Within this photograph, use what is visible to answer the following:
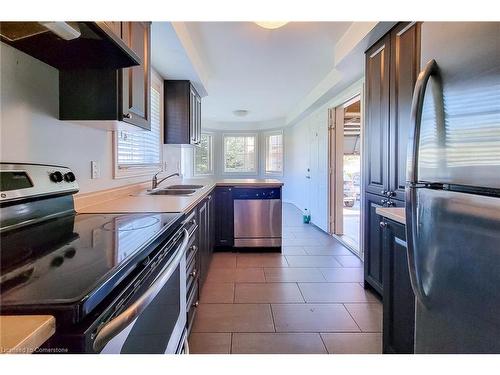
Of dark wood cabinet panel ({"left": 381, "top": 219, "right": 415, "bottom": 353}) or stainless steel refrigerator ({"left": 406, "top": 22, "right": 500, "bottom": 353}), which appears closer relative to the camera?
stainless steel refrigerator ({"left": 406, "top": 22, "right": 500, "bottom": 353})

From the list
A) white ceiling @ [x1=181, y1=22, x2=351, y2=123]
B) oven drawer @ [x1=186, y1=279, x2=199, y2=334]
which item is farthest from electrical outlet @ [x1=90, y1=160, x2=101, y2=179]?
white ceiling @ [x1=181, y1=22, x2=351, y2=123]

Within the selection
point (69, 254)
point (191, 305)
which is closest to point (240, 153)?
point (191, 305)

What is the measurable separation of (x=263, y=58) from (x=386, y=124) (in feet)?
6.30

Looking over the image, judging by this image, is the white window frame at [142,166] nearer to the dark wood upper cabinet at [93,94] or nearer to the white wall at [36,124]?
the white wall at [36,124]

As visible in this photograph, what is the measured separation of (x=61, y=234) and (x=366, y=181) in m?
2.43

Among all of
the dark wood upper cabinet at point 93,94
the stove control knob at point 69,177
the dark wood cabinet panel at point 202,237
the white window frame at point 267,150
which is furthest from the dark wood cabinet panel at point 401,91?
the white window frame at point 267,150

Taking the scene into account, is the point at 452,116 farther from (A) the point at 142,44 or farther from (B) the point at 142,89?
(A) the point at 142,44

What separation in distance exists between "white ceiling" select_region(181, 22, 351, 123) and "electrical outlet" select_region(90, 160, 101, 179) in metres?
1.48

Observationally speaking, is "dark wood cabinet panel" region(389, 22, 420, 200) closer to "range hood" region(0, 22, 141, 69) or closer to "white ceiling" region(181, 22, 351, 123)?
"white ceiling" region(181, 22, 351, 123)

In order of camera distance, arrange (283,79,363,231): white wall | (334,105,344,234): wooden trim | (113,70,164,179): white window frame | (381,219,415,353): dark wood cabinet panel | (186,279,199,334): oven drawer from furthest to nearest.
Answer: (283,79,363,231): white wall, (334,105,344,234): wooden trim, (113,70,164,179): white window frame, (186,279,199,334): oven drawer, (381,219,415,353): dark wood cabinet panel

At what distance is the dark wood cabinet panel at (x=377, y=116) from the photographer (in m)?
2.32

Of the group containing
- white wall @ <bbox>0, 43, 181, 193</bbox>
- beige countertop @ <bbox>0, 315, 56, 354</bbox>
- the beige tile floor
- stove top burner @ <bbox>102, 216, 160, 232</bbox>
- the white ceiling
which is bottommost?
the beige tile floor

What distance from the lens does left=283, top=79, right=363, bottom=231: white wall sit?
194 inches

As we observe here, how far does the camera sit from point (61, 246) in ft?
3.12
